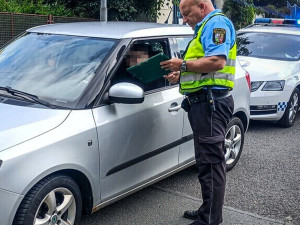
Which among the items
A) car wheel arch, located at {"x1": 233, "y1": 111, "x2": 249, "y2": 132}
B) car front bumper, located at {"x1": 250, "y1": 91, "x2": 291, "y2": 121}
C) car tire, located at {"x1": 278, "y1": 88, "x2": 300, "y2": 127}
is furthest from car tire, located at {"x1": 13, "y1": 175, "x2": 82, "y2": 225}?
car tire, located at {"x1": 278, "y1": 88, "x2": 300, "y2": 127}

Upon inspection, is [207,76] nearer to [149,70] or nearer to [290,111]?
[149,70]

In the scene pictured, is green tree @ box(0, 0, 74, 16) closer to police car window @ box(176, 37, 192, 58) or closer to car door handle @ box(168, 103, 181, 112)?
police car window @ box(176, 37, 192, 58)

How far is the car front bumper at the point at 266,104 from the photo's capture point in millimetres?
6922

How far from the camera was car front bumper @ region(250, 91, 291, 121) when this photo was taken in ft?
22.7

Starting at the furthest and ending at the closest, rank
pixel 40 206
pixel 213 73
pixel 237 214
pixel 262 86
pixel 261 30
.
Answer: pixel 261 30 → pixel 262 86 → pixel 237 214 → pixel 213 73 → pixel 40 206

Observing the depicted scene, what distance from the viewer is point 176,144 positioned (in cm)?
→ 411

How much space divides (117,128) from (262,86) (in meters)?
4.13

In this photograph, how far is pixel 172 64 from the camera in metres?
A: 3.32

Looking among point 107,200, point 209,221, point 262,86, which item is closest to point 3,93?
point 107,200

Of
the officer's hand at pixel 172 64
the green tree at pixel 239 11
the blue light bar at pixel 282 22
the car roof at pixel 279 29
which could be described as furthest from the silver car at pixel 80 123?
the green tree at pixel 239 11

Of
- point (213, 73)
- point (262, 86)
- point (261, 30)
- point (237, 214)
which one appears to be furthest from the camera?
point (261, 30)

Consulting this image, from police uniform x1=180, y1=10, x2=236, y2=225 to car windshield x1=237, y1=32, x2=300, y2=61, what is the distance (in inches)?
190

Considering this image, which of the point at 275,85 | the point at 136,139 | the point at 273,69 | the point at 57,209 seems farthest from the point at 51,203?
the point at 273,69

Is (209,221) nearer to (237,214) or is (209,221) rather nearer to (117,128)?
(237,214)
